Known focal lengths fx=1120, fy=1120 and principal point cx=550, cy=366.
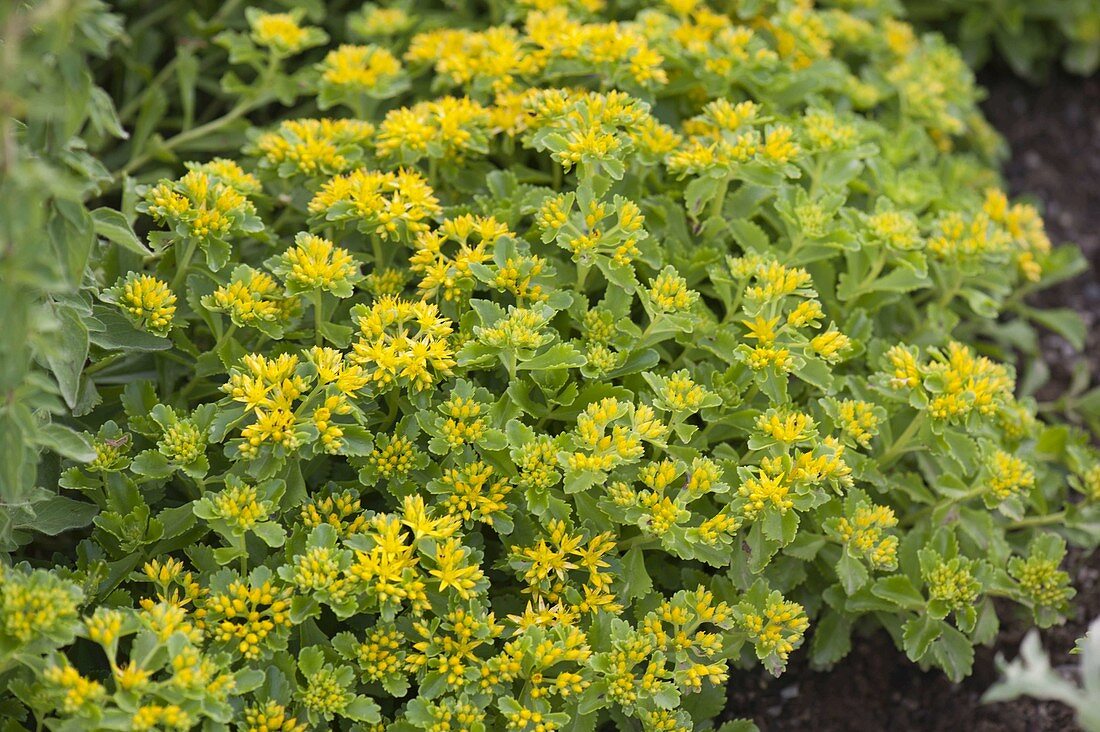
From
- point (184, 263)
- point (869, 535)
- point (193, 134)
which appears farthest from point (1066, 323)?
point (193, 134)

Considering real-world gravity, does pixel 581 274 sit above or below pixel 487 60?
below

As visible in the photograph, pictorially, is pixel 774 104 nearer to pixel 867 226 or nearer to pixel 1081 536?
pixel 867 226

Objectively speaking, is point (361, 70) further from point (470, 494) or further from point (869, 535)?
point (869, 535)

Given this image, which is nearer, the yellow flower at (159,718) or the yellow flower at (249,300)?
the yellow flower at (159,718)

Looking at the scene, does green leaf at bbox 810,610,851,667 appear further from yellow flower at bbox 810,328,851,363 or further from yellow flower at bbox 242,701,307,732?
yellow flower at bbox 242,701,307,732

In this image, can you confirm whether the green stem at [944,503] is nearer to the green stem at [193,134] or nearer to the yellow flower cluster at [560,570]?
the yellow flower cluster at [560,570]

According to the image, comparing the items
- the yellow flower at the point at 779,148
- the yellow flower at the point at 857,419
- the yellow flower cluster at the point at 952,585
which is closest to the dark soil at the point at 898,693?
the yellow flower cluster at the point at 952,585

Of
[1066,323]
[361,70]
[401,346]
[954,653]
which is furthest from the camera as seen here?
[1066,323]
